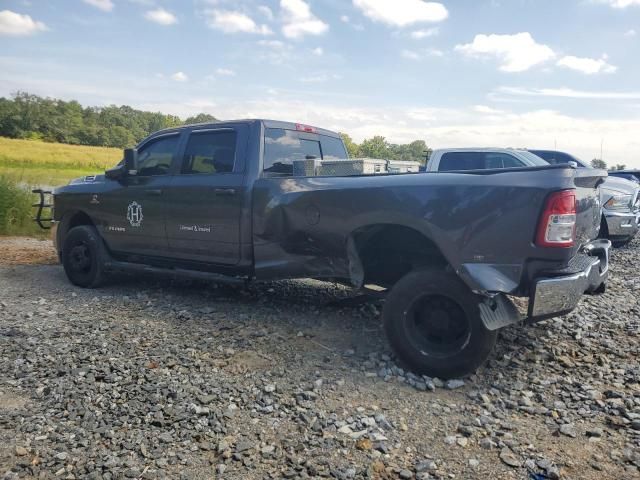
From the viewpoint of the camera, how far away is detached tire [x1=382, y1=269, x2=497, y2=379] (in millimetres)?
3495

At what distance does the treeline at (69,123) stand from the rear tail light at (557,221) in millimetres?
66739

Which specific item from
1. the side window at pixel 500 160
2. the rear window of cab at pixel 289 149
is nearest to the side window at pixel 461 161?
the side window at pixel 500 160

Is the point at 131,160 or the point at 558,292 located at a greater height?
the point at 131,160

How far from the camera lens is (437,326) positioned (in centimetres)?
368

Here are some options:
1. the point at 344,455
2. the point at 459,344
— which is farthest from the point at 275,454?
the point at 459,344

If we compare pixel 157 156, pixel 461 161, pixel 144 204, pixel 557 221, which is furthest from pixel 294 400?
pixel 461 161

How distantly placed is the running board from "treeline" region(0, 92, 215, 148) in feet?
206

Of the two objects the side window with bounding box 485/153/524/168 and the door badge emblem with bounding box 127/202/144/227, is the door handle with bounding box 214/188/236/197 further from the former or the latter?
the side window with bounding box 485/153/524/168

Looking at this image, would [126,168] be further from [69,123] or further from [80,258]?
[69,123]

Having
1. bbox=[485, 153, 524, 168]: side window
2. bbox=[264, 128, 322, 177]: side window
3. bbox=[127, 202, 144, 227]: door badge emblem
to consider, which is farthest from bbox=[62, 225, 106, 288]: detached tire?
bbox=[485, 153, 524, 168]: side window

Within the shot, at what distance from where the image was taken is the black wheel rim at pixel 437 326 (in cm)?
361

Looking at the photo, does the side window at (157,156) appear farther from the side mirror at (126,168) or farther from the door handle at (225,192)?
the door handle at (225,192)

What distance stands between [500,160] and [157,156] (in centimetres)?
583

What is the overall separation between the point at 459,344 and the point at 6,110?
→ 79.5 m
